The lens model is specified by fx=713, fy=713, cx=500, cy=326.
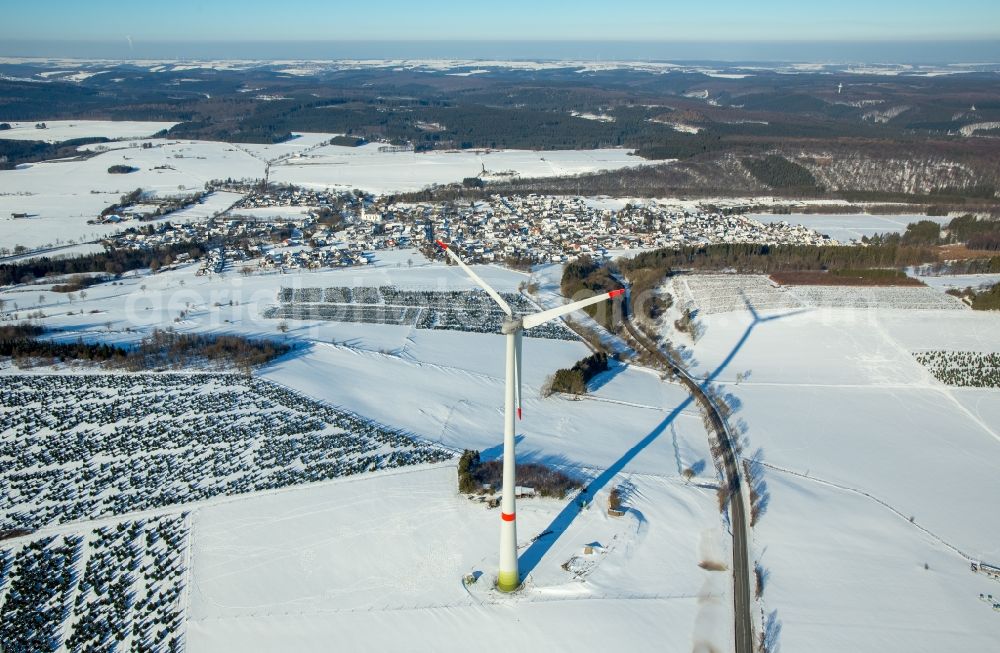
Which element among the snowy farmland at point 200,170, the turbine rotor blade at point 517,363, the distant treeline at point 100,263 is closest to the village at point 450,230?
the distant treeline at point 100,263

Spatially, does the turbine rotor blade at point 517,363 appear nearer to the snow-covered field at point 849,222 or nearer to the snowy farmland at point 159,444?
the snowy farmland at point 159,444

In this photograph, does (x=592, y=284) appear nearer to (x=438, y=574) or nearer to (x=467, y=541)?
(x=467, y=541)

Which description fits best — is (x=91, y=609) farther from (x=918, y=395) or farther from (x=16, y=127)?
(x=16, y=127)

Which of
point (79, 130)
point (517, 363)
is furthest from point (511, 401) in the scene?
point (79, 130)

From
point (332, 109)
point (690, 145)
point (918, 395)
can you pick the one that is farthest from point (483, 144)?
point (918, 395)

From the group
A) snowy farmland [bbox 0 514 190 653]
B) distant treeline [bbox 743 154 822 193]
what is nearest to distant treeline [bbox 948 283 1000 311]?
snowy farmland [bbox 0 514 190 653]

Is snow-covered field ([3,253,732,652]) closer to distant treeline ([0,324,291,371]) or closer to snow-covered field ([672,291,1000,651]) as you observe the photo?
snow-covered field ([672,291,1000,651])
